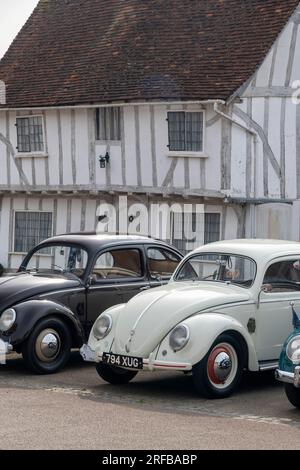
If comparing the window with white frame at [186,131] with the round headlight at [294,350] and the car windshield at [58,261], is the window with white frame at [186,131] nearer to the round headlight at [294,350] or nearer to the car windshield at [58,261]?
the car windshield at [58,261]

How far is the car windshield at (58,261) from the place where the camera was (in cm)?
1316

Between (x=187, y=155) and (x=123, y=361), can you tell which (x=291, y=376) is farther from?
(x=187, y=155)

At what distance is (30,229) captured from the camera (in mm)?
24953

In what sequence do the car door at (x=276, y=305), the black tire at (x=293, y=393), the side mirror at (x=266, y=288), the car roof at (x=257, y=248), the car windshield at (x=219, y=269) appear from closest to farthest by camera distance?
the black tire at (x=293, y=393) < the car door at (x=276, y=305) < the side mirror at (x=266, y=288) < the car windshield at (x=219, y=269) < the car roof at (x=257, y=248)

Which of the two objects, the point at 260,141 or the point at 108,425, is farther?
the point at 260,141

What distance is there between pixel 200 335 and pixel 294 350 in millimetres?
1084

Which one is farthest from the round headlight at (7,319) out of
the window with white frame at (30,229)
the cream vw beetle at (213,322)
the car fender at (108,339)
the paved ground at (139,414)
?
the window with white frame at (30,229)

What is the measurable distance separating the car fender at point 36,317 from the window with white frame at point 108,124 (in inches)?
436

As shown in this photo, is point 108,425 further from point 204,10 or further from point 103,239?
point 204,10

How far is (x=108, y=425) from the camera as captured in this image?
8859 millimetres

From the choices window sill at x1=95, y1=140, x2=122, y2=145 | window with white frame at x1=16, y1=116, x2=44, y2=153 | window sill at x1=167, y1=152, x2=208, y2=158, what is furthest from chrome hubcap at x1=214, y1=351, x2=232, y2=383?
window with white frame at x1=16, y1=116, x2=44, y2=153

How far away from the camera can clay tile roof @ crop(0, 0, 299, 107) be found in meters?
21.5

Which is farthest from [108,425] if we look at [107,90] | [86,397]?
[107,90]

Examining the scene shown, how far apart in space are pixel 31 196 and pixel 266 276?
14.2 meters
